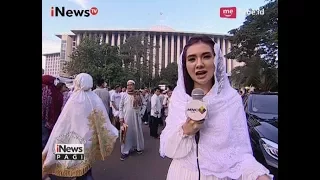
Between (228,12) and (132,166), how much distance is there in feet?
4.11

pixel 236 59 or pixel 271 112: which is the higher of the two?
pixel 236 59

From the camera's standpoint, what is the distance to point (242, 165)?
4.67ft

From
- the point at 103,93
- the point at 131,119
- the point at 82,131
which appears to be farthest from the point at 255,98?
the point at 82,131

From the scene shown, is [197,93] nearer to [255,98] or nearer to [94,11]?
[255,98]

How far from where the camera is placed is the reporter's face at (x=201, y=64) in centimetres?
153

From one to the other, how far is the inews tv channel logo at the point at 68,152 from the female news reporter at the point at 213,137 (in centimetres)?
70

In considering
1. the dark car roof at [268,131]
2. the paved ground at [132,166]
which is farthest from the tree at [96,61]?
the dark car roof at [268,131]

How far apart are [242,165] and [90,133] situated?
1072 millimetres

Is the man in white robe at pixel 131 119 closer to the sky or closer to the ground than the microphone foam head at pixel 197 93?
closer to the ground

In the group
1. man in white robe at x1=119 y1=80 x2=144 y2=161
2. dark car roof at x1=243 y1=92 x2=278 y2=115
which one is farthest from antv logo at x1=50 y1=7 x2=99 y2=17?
dark car roof at x1=243 y1=92 x2=278 y2=115

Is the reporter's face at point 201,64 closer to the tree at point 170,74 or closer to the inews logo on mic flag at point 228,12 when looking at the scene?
the tree at point 170,74
